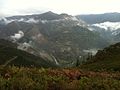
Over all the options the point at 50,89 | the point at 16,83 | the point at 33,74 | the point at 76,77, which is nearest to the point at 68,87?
the point at 50,89

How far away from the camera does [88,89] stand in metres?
15.5

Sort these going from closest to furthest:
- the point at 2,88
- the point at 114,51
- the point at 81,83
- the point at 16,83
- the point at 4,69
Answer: the point at 2,88, the point at 16,83, the point at 81,83, the point at 4,69, the point at 114,51

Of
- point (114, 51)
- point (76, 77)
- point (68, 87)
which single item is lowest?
point (114, 51)

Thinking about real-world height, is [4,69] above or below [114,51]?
above

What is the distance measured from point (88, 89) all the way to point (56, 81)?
6.37 ft

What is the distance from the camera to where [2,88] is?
46.3 ft

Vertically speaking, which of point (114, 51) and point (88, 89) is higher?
point (88, 89)

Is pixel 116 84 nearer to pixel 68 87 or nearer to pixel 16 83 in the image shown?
pixel 68 87

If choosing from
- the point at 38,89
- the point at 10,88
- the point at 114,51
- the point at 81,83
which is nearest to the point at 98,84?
the point at 81,83

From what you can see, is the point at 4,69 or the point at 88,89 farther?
the point at 4,69

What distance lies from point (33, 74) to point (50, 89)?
3.66 metres

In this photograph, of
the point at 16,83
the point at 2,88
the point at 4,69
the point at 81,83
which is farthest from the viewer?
the point at 4,69

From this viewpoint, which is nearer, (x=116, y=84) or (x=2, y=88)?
(x=2, y=88)

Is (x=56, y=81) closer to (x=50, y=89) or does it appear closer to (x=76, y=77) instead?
(x=50, y=89)
